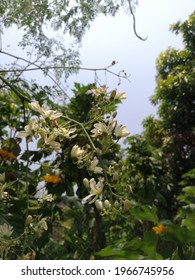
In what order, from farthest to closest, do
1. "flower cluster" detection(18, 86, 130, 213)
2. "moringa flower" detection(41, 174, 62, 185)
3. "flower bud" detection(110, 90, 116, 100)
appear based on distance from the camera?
"moringa flower" detection(41, 174, 62, 185)
"flower bud" detection(110, 90, 116, 100)
"flower cluster" detection(18, 86, 130, 213)

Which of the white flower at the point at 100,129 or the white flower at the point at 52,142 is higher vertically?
the white flower at the point at 100,129

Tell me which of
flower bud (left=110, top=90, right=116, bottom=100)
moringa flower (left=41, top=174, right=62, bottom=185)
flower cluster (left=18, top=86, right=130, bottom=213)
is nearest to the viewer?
flower cluster (left=18, top=86, right=130, bottom=213)

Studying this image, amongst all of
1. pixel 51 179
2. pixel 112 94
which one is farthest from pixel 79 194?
pixel 112 94

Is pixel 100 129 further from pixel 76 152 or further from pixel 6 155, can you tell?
pixel 6 155

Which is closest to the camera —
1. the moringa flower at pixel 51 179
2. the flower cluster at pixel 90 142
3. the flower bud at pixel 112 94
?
the flower cluster at pixel 90 142

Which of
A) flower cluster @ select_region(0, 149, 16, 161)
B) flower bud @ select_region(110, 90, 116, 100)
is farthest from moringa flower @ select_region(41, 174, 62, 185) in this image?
flower bud @ select_region(110, 90, 116, 100)

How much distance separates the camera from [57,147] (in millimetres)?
620

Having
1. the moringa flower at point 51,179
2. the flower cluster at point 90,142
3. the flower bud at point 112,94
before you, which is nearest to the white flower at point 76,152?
the flower cluster at point 90,142

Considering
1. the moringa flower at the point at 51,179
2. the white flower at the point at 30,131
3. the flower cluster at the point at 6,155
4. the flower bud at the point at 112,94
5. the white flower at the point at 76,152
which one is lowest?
the white flower at the point at 76,152

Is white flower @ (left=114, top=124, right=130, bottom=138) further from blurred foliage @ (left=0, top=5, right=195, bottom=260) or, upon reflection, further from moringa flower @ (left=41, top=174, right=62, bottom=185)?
moringa flower @ (left=41, top=174, right=62, bottom=185)

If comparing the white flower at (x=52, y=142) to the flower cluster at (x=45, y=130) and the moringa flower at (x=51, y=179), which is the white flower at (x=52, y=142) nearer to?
the flower cluster at (x=45, y=130)

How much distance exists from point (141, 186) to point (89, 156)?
69.7 inches

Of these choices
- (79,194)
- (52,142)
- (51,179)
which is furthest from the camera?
(79,194)

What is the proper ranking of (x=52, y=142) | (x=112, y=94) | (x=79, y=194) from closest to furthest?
(x=52, y=142) < (x=112, y=94) < (x=79, y=194)
